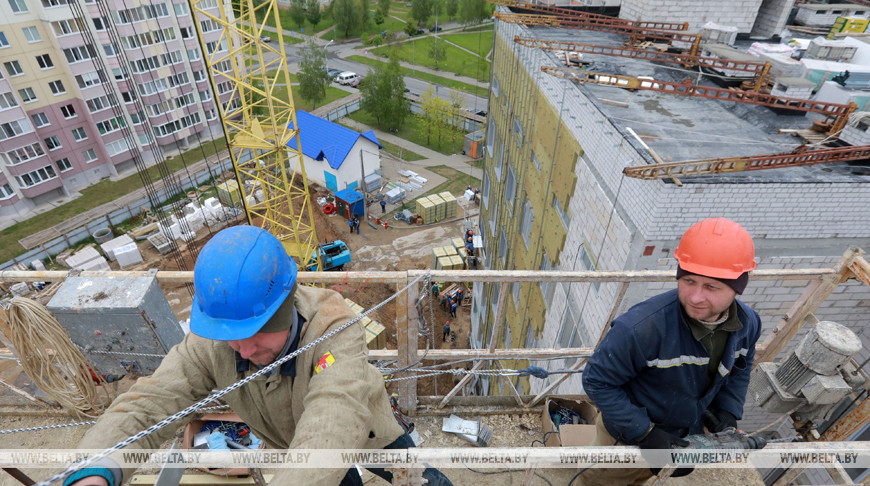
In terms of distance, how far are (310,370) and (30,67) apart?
135ft

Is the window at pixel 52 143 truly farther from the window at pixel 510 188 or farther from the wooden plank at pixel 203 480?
the wooden plank at pixel 203 480

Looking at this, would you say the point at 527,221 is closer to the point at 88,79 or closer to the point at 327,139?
the point at 327,139

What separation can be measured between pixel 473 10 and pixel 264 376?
7024cm

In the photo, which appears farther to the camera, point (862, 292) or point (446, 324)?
point (446, 324)

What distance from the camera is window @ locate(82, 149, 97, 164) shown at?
3469cm

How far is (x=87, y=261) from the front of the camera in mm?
27859

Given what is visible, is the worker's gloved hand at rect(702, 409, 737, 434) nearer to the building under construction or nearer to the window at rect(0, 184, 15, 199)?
the building under construction

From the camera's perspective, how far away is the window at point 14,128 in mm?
29234

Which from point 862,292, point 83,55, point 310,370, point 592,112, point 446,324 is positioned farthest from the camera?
point 83,55

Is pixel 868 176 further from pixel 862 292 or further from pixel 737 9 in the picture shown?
pixel 737 9

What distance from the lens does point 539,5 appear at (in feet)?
45.3

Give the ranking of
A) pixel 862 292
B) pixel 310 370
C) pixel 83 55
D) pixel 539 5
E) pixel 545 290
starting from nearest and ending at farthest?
pixel 310 370 → pixel 862 292 → pixel 545 290 → pixel 539 5 → pixel 83 55

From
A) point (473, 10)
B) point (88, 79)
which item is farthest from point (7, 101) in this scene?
point (473, 10)

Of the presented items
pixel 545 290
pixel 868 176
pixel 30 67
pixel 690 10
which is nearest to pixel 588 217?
pixel 545 290
